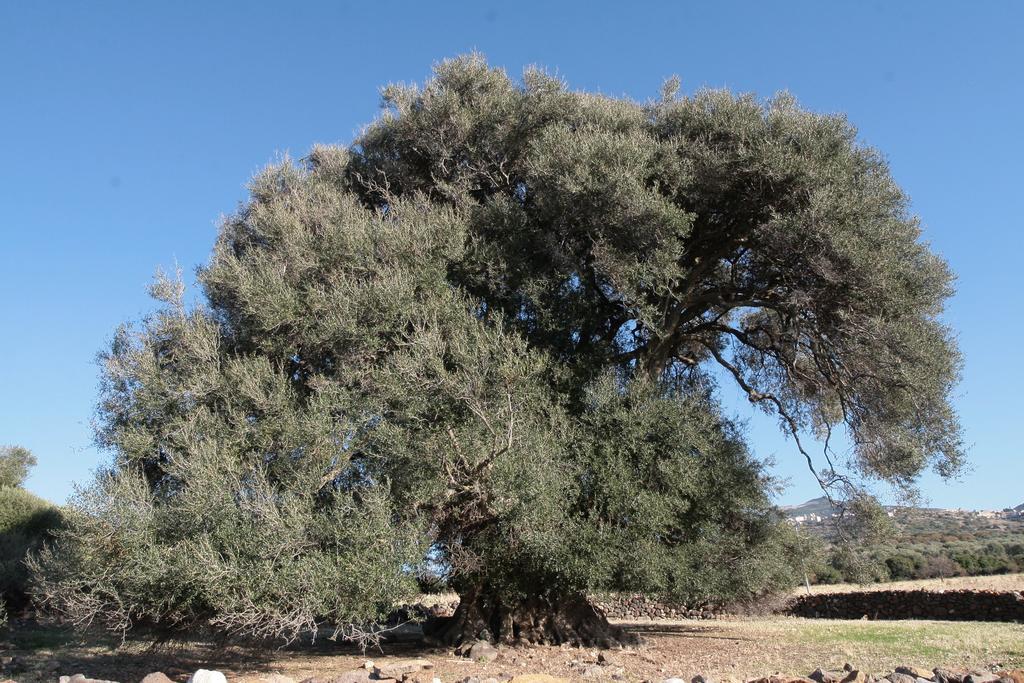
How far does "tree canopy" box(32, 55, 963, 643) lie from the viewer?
1055 centimetres

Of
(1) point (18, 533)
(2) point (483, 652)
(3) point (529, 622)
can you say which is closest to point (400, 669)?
(2) point (483, 652)

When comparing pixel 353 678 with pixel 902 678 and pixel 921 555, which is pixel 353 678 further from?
pixel 921 555

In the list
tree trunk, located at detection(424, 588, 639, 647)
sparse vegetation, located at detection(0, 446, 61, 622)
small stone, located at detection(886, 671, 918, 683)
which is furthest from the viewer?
sparse vegetation, located at detection(0, 446, 61, 622)

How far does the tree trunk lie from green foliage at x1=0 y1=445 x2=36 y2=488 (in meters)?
30.2

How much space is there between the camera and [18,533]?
23375 mm

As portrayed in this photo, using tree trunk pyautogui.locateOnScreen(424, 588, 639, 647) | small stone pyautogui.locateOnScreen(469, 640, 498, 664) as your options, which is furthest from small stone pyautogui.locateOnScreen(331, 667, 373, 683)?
tree trunk pyautogui.locateOnScreen(424, 588, 639, 647)

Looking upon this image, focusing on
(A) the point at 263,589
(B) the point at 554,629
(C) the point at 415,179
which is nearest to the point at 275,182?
(C) the point at 415,179

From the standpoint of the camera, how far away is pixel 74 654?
15305 millimetres

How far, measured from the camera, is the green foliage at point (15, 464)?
123 ft

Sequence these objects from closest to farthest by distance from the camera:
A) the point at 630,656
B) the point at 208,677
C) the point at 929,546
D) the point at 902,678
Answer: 1. the point at 902,678
2. the point at 208,677
3. the point at 630,656
4. the point at 929,546

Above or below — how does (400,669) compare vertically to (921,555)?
below

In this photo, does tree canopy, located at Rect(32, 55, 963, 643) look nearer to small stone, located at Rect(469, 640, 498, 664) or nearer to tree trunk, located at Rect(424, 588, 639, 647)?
tree trunk, located at Rect(424, 588, 639, 647)

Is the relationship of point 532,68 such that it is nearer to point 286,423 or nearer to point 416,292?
point 416,292

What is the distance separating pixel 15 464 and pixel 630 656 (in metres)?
42.8
